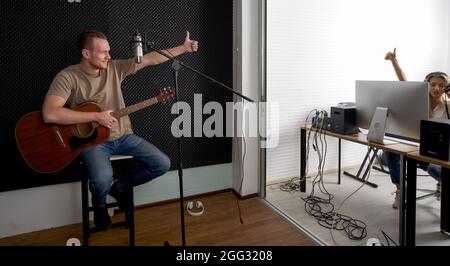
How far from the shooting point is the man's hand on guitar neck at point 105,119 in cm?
216

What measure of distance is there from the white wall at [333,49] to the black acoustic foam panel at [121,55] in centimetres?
66

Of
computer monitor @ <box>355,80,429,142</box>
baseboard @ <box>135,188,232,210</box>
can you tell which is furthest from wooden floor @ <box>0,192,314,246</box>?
computer monitor @ <box>355,80,429,142</box>

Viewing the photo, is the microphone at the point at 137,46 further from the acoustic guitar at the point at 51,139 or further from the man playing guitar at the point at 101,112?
the man playing guitar at the point at 101,112

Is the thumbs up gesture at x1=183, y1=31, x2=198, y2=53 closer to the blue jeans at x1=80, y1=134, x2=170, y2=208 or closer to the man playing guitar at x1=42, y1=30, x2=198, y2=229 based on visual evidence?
the man playing guitar at x1=42, y1=30, x2=198, y2=229

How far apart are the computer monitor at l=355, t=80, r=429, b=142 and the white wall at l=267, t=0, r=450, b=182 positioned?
99cm

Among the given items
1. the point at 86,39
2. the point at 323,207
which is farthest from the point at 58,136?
the point at 323,207

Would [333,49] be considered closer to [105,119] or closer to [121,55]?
[121,55]

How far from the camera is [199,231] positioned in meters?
2.51

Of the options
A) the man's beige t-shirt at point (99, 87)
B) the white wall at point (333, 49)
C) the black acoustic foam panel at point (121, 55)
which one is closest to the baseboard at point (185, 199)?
the black acoustic foam panel at point (121, 55)

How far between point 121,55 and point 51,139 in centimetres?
93

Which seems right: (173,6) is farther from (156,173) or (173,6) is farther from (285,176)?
(285,176)

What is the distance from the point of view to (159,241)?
237 cm

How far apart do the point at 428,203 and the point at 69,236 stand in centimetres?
320

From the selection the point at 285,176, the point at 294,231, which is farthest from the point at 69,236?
the point at 285,176
